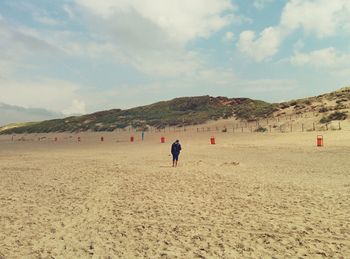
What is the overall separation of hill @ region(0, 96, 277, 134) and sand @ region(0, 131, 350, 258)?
40.5m

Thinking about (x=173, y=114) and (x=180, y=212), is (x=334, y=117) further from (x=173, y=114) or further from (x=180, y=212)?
(x=173, y=114)

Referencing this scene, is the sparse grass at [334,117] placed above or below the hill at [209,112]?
below

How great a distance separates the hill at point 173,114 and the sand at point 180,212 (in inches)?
1595

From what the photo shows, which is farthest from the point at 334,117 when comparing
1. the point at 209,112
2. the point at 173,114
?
the point at 173,114

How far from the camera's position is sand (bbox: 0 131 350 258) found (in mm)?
8195

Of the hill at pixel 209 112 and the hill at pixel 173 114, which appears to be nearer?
the hill at pixel 209 112

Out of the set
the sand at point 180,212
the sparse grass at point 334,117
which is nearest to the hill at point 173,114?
the sparse grass at point 334,117

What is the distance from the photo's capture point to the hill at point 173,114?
65.4 m

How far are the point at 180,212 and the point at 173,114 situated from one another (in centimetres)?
7229

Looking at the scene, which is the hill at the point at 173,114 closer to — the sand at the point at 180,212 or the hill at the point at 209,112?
the hill at the point at 209,112

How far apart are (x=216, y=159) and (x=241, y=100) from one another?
70.6 meters

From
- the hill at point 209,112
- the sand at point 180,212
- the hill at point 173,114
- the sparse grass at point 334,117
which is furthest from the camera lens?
the hill at point 173,114

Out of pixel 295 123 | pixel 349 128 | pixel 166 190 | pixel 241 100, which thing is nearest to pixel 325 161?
pixel 166 190

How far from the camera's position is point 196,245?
8.31 meters
